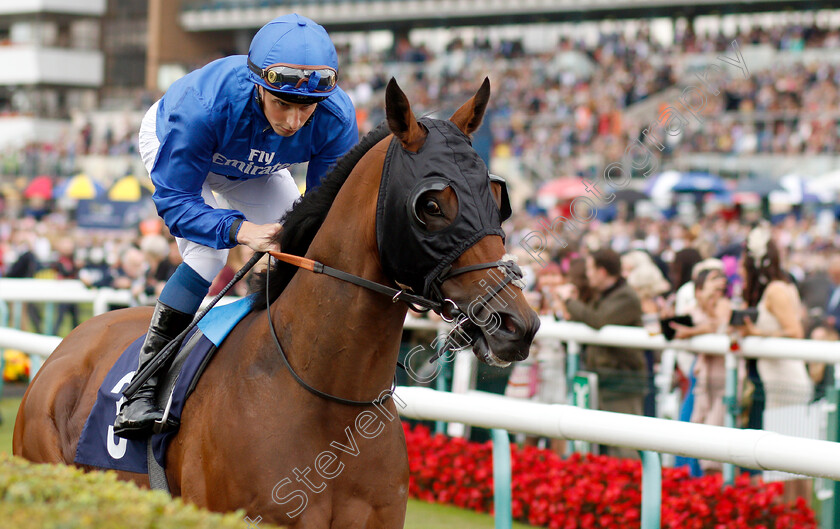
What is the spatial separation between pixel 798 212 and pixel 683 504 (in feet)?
38.7

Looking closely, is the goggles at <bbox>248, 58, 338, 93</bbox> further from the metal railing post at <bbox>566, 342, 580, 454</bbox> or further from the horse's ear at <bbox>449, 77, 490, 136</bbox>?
the metal railing post at <bbox>566, 342, 580, 454</bbox>

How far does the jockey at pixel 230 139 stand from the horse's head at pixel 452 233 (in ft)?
1.37

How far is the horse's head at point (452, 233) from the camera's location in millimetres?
2236

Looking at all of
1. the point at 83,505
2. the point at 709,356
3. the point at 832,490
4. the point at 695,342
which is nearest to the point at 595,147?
the point at 709,356

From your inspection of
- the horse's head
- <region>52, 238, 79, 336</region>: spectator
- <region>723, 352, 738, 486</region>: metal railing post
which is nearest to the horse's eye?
the horse's head

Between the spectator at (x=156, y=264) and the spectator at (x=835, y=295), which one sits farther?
the spectator at (x=156, y=264)

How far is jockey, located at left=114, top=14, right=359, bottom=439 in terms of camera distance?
→ 107 inches

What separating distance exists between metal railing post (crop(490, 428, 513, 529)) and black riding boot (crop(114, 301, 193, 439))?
1346mm

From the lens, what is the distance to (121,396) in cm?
297

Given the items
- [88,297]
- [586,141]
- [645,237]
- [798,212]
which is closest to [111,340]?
[88,297]

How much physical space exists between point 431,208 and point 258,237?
0.63m

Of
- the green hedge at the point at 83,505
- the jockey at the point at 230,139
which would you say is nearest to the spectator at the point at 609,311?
the jockey at the point at 230,139

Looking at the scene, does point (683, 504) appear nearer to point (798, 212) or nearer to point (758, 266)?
point (758, 266)

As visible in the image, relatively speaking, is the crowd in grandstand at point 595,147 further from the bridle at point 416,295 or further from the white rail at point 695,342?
the bridle at point 416,295
